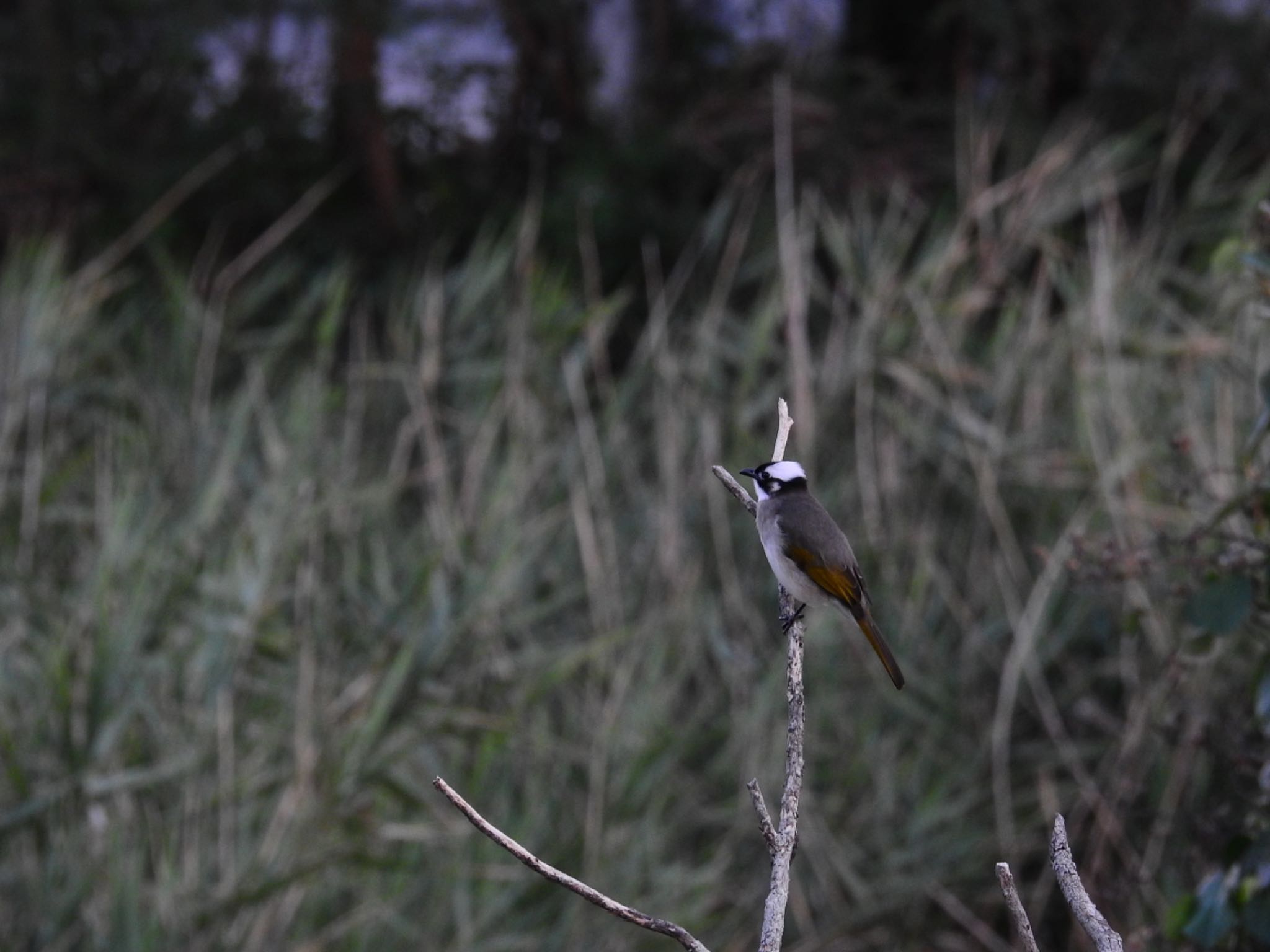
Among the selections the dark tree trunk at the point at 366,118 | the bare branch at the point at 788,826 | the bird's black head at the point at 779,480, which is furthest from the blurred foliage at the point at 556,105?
the bare branch at the point at 788,826

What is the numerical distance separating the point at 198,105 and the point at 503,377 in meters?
3.16

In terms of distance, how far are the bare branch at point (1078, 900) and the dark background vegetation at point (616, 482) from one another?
3.18ft

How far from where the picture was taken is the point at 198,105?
7480 millimetres

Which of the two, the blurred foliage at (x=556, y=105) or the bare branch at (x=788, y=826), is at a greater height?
the blurred foliage at (x=556, y=105)

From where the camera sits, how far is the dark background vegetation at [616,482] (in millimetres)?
3424

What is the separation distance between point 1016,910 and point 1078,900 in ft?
0.16

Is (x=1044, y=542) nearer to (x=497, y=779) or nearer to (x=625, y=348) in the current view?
(x=497, y=779)

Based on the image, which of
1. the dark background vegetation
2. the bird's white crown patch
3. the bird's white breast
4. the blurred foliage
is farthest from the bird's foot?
the blurred foliage

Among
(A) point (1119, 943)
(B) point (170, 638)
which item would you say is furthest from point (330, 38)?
(A) point (1119, 943)

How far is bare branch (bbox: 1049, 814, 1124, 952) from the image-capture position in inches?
36.2

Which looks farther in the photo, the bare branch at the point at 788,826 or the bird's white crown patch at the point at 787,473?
the bird's white crown patch at the point at 787,473

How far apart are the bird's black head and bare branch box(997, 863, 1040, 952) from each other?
53.3 inches

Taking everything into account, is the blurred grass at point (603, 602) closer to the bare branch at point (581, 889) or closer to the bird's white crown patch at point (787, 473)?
the bird's white crown patch at point (787, 473)

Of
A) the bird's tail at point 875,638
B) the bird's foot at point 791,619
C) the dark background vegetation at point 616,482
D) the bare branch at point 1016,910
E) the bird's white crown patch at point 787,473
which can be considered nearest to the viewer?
the bare branch at point 1016,910
